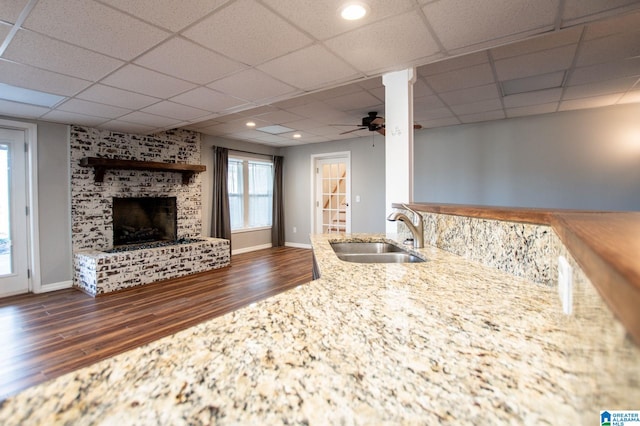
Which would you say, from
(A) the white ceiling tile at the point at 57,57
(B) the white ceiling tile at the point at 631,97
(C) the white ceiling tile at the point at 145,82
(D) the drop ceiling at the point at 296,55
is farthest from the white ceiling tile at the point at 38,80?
(B) the white ceiling tile at the point at 631,97

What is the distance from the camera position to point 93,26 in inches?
73.5

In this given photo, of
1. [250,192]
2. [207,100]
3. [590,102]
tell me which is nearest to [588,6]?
[590,102]

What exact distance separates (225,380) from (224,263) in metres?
4.91

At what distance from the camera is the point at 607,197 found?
402 centimetres

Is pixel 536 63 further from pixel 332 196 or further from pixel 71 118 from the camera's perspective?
pixel 71 118

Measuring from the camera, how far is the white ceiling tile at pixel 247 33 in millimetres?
1771

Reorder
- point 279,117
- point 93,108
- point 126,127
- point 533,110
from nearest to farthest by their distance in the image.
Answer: point 93,108, point 533,110, point 126,127, point 279,117

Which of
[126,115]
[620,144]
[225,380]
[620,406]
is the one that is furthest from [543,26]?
[126,115]

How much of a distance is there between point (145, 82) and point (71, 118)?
1933 mm

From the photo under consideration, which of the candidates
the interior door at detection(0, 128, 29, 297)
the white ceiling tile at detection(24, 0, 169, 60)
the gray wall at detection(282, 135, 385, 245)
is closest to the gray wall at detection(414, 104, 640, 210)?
the gray wall at detection(282, 135, 385, 245)

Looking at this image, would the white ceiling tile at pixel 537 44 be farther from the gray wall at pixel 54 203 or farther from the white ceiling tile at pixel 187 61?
the gray wall at pixel 54 203

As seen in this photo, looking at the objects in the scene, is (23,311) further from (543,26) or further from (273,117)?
(543,26)

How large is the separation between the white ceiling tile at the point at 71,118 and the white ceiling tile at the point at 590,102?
609 centimetres

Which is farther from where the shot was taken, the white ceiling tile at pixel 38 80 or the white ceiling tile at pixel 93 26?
the white ceiling tile at pixel 38 80
